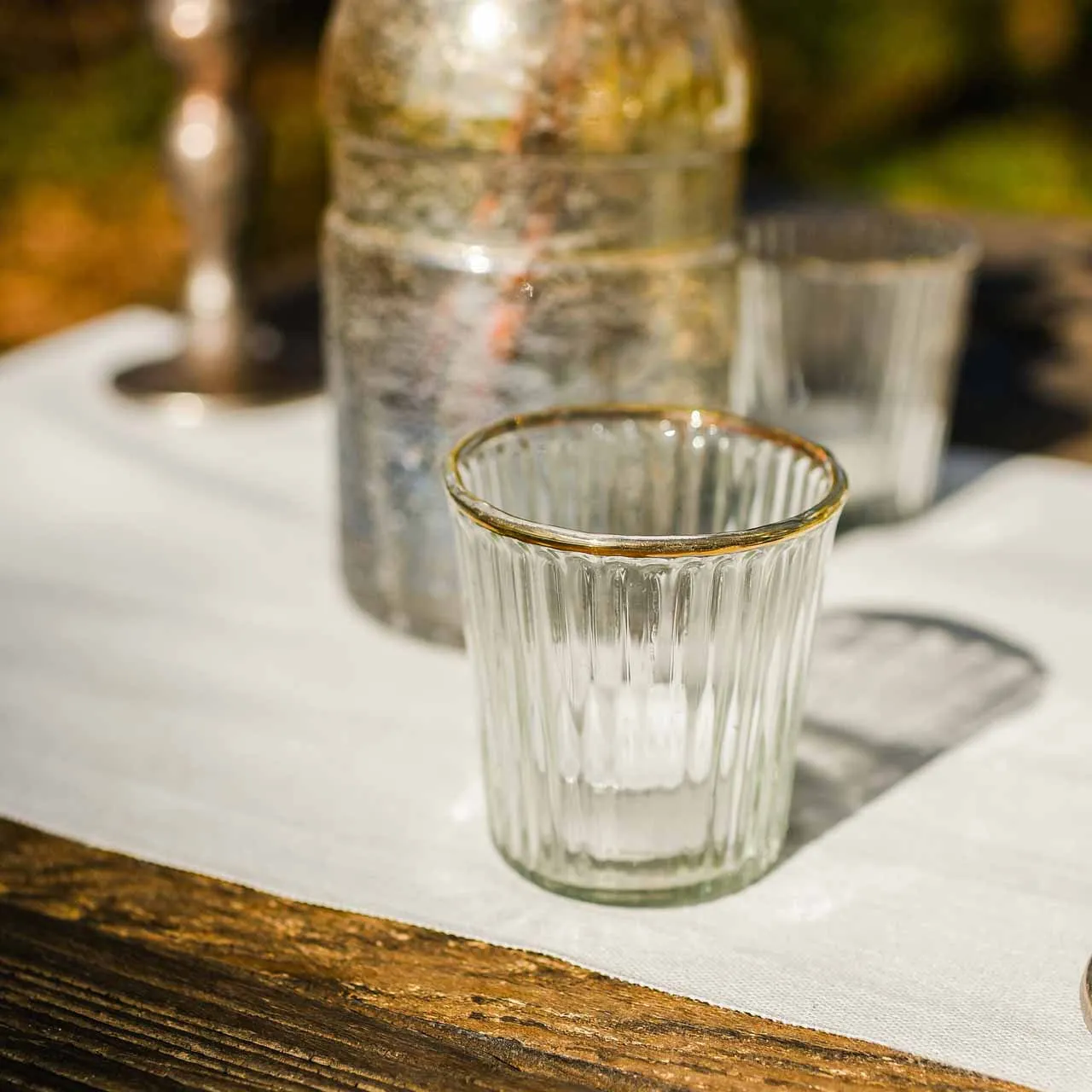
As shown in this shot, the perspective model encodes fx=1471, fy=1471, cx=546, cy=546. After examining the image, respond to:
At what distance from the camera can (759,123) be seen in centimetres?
288

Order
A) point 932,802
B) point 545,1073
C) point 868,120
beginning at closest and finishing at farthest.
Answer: point 545,1073 → point 932,802 → point 868,120

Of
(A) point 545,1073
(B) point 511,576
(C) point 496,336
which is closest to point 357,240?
(C) point 496,336

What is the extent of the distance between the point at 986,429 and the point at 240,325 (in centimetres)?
38

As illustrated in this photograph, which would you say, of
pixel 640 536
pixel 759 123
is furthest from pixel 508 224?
pixel 759 123

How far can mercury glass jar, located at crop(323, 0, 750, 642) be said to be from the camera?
1.46 ft

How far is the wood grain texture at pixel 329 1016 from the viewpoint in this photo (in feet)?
0.99

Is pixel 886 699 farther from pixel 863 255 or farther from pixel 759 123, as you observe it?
pixel 759 123

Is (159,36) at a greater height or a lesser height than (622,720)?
greater

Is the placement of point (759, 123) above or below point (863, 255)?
below

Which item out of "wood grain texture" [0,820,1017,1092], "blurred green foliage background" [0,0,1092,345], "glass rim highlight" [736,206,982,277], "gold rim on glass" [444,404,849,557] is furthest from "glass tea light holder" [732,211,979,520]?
"blurred green foliage background" [0,0,1092,345]

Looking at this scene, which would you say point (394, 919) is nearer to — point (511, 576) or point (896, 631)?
point (511, 576)

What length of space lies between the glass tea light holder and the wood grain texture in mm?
332

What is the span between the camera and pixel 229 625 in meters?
0.51

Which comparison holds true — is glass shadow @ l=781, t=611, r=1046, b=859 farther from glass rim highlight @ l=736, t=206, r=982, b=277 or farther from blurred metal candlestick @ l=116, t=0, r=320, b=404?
blurred metal candlestick @ l=116, t=0, r=320, b=404
